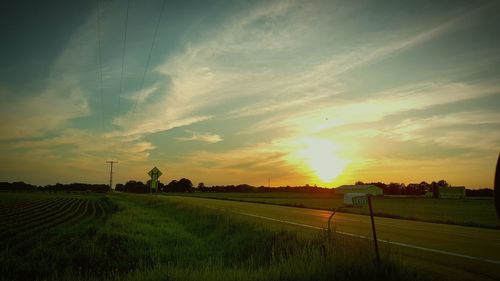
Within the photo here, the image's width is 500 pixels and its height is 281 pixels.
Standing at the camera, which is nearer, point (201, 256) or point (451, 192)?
point (201, 256)

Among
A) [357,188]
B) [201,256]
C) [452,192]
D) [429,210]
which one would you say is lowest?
[201,256]

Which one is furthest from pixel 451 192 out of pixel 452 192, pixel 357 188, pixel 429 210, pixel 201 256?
pixel 201 256

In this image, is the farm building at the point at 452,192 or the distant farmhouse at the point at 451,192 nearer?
the farm building at the point at 452,192

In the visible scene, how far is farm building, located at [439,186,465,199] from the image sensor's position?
134125 millimetres

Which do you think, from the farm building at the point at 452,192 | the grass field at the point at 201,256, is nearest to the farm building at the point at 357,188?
the farm building at the point at 452,192

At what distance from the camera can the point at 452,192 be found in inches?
5453

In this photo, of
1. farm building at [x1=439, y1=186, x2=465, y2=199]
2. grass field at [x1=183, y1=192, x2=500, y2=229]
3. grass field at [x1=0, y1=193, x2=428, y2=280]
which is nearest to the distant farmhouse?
farm building at [x1=439, y1=186, x2=465, y2=199]

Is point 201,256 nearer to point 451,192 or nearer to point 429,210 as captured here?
point 429,210

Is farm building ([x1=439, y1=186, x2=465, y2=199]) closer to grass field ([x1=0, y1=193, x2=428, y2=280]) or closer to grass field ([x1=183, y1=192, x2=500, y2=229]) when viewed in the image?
grass field ([x1=183, y1=192, x2=500, y2=229])

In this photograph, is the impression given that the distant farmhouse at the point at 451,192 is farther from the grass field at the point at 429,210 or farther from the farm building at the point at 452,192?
the grass field at the point at 429,210

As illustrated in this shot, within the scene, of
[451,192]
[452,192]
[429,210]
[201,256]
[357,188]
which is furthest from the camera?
[357,188]

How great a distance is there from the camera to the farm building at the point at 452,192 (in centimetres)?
13412

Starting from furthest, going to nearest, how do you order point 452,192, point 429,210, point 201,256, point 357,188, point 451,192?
point 357,188
point 451,192
point 452,192
point 429,210
point 201,256

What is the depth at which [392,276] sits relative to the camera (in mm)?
7164
